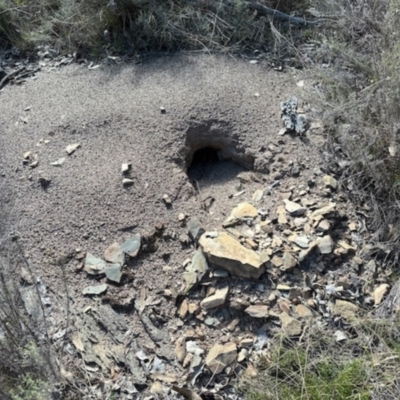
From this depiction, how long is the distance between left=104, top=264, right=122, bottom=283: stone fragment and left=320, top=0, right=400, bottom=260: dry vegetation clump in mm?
1154

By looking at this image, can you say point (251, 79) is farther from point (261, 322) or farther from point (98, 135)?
point (261, 322)

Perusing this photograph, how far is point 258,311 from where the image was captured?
2.35 meters

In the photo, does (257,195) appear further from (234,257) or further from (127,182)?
(127,182)

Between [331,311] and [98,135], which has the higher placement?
[98,135]

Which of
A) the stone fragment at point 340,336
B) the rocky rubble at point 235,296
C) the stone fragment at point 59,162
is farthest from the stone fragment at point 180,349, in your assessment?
the stone fragment at point 59,162

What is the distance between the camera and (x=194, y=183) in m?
2.97

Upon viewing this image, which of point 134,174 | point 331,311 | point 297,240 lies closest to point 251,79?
point 134,174

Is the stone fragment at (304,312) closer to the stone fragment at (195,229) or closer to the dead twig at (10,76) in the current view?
the stone fragment at (195,229)

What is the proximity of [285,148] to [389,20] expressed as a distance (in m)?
0.83

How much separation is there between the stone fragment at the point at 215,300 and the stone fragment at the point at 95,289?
0.45m

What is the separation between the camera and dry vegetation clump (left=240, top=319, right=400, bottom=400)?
2088 mm

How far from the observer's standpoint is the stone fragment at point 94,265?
2530mm

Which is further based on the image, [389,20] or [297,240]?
[389,20]

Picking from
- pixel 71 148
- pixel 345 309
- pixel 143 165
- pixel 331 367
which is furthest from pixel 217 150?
pixel 331 367
